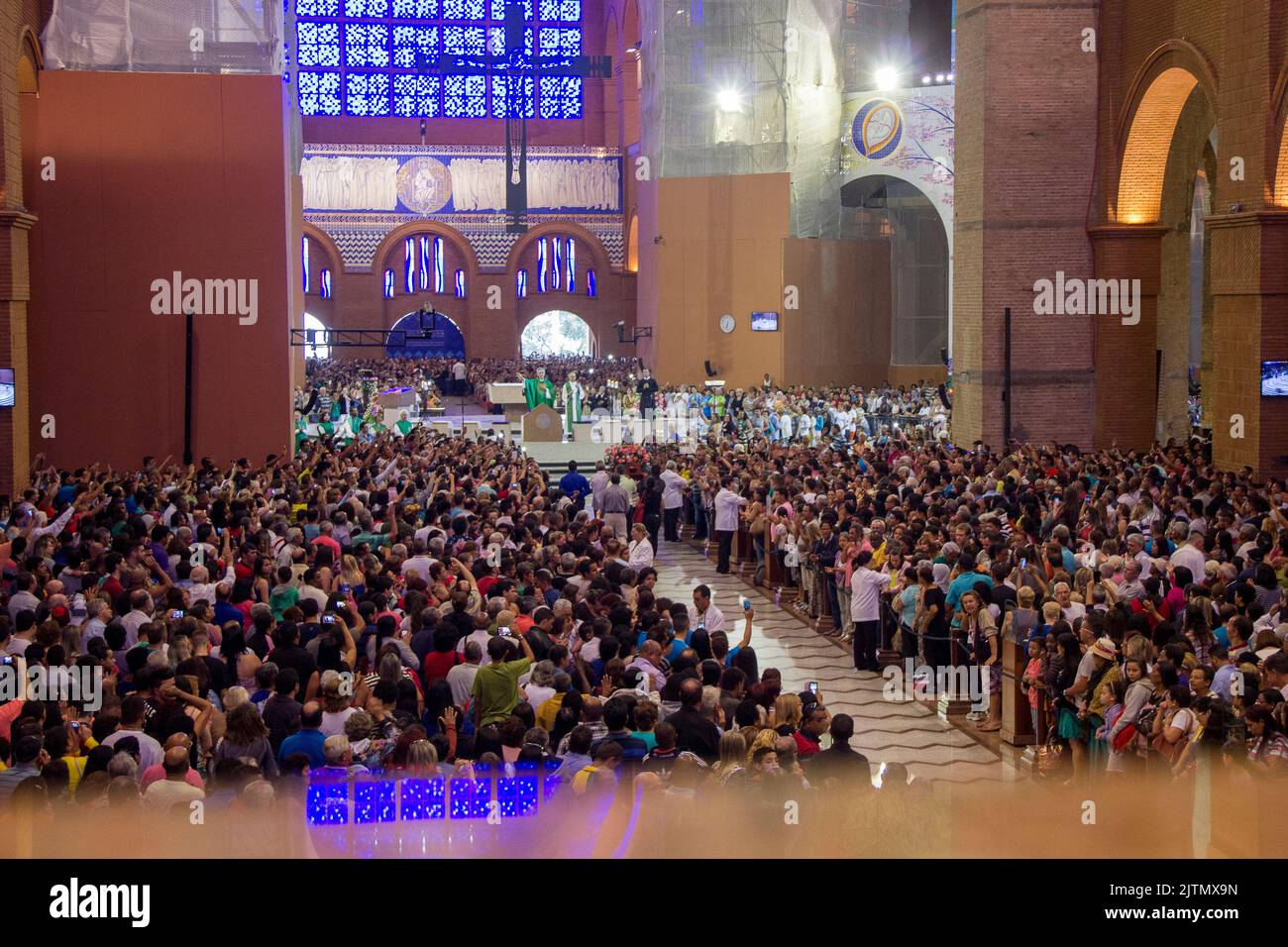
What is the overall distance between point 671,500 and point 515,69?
27.2 m

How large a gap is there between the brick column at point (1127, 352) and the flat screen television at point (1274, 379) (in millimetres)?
5727

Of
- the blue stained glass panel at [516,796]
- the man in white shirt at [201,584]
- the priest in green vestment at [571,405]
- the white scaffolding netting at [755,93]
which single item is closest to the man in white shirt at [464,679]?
the blue stained glass panel at [516,796]

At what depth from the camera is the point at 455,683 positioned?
852cm

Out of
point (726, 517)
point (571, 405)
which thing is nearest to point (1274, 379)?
point (726, 517)

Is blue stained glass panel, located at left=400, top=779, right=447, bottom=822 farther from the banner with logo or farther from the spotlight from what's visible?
the spotlight

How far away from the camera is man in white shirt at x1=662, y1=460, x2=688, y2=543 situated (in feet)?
68.7

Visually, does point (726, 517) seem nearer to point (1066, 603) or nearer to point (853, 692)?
point (853, 692)

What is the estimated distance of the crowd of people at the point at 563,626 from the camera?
22.7 feet

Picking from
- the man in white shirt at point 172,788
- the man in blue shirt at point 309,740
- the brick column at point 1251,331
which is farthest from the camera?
the brick column at point 1251,331

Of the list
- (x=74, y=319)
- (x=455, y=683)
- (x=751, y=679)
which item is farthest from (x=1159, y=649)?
(x=74, y=319)

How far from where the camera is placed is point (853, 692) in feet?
41.4

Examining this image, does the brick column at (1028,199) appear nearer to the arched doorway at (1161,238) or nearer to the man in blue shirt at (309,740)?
Answer: the arched doorway at (1161,238)

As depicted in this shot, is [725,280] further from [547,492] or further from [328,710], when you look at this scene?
[328,710]

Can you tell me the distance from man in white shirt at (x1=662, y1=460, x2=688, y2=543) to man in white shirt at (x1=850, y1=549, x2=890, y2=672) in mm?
7411
